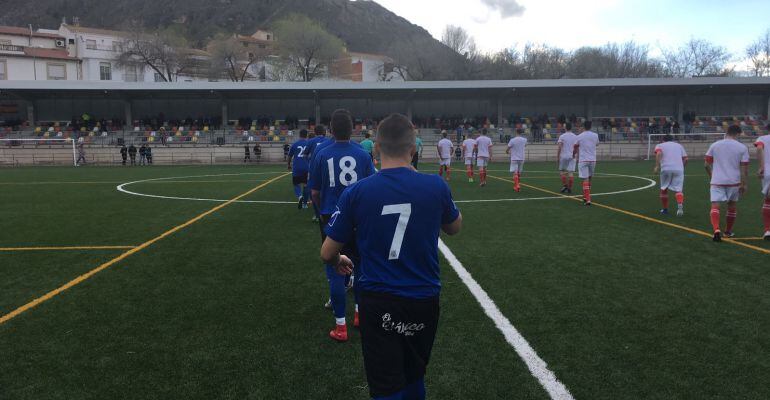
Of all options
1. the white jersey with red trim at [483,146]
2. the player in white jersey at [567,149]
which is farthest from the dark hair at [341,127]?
the white jersey with red trim at [483,146]

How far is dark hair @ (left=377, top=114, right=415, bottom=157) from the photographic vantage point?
8.42ft

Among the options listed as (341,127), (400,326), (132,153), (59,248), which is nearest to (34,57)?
(132,153)

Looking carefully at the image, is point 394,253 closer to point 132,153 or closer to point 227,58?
point 132,153

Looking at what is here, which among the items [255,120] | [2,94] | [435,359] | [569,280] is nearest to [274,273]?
[435,359]

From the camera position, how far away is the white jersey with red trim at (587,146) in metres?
13.4

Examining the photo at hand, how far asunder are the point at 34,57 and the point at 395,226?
280 feet

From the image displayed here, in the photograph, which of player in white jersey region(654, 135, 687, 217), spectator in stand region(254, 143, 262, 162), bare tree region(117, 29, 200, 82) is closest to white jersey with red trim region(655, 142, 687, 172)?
player in white jersey region(654, 135, 687, 217)

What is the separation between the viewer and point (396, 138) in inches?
101

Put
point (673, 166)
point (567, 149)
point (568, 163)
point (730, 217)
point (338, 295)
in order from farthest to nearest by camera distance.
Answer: point (568, 163)
point (567, 149)
point (673, 166)
point (730, 217)
point (338, 295)

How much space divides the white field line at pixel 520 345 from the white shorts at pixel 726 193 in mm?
5071

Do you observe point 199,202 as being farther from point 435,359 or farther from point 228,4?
point 228,4

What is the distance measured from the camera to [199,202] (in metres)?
14.1

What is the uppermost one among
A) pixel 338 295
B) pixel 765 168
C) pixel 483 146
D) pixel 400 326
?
pixel 483 146

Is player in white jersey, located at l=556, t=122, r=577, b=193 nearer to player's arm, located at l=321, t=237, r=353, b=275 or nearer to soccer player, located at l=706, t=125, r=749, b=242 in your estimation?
soccer player, located at l=706, t=125, r=749, b=242
